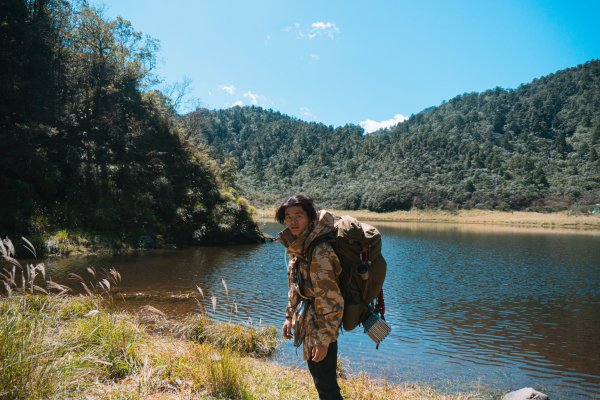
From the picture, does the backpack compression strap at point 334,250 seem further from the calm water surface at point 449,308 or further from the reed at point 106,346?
the calm water surface at point 449,308

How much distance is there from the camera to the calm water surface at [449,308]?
7191 mm

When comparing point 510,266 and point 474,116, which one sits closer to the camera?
point 510,266

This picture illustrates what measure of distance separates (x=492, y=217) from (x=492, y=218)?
1.07 feet

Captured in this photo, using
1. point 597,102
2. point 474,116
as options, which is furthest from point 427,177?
point 597,102

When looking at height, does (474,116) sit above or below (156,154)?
above

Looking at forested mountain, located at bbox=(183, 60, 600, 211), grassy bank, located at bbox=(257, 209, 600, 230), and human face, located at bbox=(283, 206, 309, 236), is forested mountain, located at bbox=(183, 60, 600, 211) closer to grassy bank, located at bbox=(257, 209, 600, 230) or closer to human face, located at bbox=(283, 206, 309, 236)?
grassy bank, located at bbox=(257, 209, 600, 230)

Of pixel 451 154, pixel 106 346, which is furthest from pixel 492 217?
pixel 106 346

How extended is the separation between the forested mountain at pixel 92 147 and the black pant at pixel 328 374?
1895cm

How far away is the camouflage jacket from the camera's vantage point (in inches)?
106

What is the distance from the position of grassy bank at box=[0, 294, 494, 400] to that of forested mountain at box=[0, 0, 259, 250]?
53.8 ft

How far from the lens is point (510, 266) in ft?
69.5

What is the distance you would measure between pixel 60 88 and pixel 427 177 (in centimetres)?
8283

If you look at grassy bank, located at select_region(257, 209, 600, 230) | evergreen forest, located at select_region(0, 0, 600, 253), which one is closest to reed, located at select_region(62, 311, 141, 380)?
evergreen forest, located at select_region(0, 0, 600, 253)

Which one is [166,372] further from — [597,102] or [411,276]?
[597,102]
